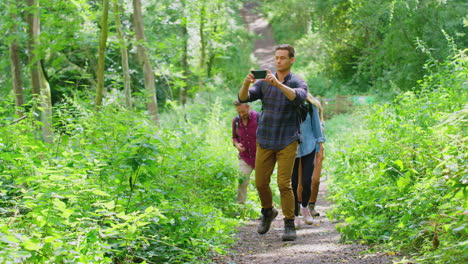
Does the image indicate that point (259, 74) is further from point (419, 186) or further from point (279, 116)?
point (419, 186)

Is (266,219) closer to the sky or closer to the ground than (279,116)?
closer to the ground

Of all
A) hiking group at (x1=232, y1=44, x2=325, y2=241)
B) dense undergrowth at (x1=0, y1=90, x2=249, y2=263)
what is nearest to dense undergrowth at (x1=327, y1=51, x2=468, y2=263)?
hiking group at (x1=232, y1=44, x2=325, y2=241)

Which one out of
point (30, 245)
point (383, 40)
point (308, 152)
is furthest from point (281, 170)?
point (383, 40)

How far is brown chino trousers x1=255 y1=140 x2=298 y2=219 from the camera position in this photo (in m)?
6.46

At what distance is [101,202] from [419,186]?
2.89 m

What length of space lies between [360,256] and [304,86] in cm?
205

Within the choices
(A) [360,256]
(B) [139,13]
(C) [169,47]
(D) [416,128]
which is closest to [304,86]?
(D) [416,128]

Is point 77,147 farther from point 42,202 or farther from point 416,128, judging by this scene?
point 416,128

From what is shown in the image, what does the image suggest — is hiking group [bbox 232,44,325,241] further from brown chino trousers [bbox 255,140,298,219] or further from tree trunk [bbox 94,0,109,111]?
tree trunk [bbox 94,0,109,111]

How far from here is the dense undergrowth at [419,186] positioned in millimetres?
3928

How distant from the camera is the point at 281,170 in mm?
6484

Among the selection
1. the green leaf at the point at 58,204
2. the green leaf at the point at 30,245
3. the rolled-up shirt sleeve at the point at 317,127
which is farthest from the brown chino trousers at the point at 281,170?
the green leaf at the point at 30,245

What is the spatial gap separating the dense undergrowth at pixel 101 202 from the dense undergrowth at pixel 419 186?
1.73 metres

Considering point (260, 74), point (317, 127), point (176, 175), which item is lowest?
point (176, 175)
